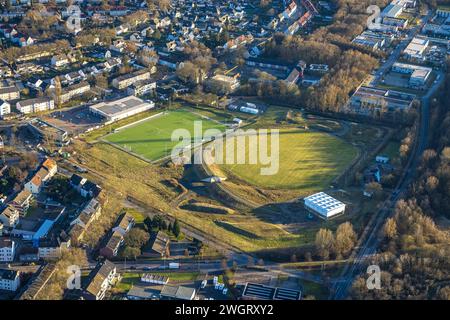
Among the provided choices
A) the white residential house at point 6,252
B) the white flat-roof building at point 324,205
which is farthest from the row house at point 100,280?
the white flat-roof building at point 324,205

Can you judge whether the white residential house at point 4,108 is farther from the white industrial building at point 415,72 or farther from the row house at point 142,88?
the white industrial building at point 415,72

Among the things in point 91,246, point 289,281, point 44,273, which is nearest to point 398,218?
point 289,281

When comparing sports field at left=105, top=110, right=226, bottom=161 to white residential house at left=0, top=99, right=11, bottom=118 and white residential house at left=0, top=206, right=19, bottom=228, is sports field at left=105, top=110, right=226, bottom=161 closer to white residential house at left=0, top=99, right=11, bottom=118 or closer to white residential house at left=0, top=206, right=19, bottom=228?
white residential house at left=0, top=99, right=11, bottom=118

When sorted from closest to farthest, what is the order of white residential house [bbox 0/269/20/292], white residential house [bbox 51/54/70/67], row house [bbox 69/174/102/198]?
white residential house [bbox 0/269/20/292] → row house [bbox 69/174/102/198] → white residential house [bbox 51/54/70/67]

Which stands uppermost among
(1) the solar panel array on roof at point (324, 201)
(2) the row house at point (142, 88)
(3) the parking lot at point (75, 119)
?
(2) the row house at point (142, 88)

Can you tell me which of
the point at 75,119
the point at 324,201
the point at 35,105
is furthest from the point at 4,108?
the point at 324,201

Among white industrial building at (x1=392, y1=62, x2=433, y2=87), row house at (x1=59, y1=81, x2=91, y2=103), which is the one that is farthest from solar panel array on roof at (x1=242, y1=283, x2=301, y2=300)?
white industrial building at (x1=392, y1=62, x2=433, y2=87)
